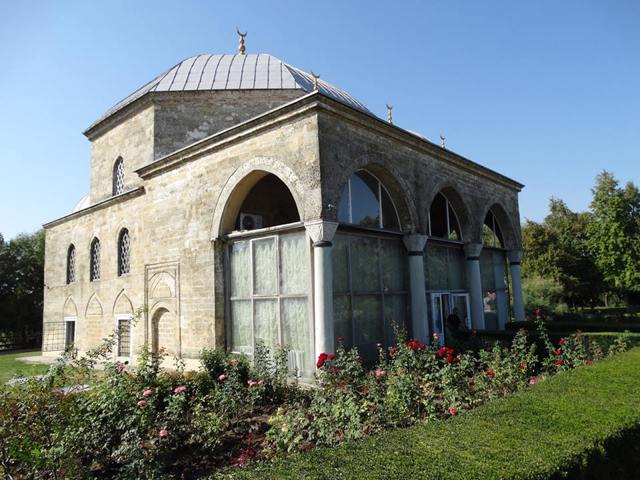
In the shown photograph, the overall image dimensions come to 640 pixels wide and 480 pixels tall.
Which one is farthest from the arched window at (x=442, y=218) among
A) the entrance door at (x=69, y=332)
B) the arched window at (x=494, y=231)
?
the entrance door at (x=69, y=332)

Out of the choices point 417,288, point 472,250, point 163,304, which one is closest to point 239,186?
point 163,304

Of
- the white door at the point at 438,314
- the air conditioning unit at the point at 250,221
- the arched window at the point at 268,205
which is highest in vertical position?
the arched window at the point at 268,205

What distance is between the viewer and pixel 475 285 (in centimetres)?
1420

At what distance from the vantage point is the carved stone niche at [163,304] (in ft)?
38.8

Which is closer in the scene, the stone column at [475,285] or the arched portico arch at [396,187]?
the arched portico arch at [396,187]

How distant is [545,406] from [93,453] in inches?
195

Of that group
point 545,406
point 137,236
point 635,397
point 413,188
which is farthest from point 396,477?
point 137,236

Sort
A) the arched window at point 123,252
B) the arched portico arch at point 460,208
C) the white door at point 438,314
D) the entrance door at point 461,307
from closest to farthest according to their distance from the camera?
the white door at point 438,314 < the entrance door at point 461,307 < the arched portico arch at point 460,208 < the arched window at point 123,252

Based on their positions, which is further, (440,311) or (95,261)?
(95,261)

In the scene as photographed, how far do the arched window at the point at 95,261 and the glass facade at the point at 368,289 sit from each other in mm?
10895

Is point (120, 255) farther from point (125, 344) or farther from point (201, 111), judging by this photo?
point (201, 111)

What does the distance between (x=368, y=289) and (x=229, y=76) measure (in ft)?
32.9

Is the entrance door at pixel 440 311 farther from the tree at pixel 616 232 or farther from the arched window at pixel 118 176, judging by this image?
the tree at pixel 616 232

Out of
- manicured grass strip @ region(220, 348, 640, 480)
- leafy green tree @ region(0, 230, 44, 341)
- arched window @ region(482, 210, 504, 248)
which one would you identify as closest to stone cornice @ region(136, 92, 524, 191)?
arched window @ region(482, 210, 504, 248)
